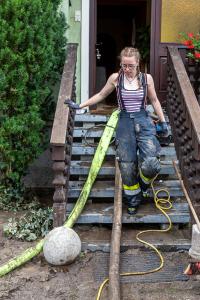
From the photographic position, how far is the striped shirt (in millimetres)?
4652

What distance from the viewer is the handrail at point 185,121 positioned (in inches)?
178

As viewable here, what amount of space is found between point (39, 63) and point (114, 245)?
2.47 metres

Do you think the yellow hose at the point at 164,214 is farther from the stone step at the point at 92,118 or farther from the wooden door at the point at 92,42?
the wooden door at the point at 92,42

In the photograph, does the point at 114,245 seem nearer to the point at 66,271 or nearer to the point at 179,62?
the point at 66,271

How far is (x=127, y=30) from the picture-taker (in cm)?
1384

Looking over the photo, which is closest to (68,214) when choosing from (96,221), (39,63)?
(96,221)

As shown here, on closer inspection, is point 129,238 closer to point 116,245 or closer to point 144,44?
point 116,245

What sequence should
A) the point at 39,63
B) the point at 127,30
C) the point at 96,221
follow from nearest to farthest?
the point at 96,221
the point at 39,63
the point at 127,30

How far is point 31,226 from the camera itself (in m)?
4.86

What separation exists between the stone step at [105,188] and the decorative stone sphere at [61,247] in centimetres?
104

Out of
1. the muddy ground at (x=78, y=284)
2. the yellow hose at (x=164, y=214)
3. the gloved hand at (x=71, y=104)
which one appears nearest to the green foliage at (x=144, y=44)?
the yellow hose at (x=164, y=214)

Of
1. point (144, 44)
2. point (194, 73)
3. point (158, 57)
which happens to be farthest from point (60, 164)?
point (144, 44)

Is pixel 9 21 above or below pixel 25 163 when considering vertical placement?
above

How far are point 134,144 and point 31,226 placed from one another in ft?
4.67
